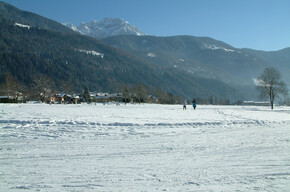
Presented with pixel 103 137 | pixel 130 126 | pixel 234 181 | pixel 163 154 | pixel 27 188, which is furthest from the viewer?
pixel 130 126

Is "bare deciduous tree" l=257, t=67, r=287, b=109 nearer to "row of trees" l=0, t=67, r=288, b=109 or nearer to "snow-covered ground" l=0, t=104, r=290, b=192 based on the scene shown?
"row of trees" l=0, t=67, r=288, b=109

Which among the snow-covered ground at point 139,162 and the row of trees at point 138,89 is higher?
the row of trees at point 138,89

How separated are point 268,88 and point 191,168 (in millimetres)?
54070

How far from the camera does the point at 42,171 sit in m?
5.66

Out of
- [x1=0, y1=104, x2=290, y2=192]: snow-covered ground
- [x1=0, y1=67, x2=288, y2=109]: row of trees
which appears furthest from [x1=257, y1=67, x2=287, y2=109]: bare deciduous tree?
[x1=0, y1=104, x2=290, y2=192]: snow-covered ground

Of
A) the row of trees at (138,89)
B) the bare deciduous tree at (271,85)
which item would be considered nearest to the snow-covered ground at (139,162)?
the row of trees at (138,89)

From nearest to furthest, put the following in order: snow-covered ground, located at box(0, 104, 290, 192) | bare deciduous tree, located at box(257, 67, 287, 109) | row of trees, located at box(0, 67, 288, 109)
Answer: snow-covered ground, located at box(0, 104, 290, 192) < bare deciduous tree, located at box(257, 67, 287, 109) < row of trees, located at box(0, 67, 288, 109)

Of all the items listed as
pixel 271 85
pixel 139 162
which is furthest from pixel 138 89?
pixel 139 162

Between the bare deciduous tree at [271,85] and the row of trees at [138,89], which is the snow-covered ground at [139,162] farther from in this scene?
the bare deciduous tree at [271,85]

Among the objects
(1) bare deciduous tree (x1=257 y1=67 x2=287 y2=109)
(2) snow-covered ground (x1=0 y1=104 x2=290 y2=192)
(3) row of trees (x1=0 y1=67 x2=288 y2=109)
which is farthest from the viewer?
(3) row of trees (x1=0 y1=67 x2=288 y2=109)

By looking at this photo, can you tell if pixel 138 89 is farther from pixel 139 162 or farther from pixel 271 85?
pixel 139 162

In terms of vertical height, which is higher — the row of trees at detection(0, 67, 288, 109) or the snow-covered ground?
the row of trees at detection(0, 67, 288, 109)

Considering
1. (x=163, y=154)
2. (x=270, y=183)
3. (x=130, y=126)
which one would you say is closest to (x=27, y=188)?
(x=163, y=154)

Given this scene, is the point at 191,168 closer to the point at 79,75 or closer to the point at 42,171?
the point at 42,171
